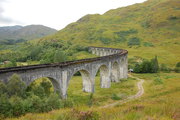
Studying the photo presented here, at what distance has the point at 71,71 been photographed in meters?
36.1

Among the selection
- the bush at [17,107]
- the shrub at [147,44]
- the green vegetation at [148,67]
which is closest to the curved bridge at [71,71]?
the bush at [17,107]

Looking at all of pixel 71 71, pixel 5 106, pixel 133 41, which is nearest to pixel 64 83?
pixel 71 71

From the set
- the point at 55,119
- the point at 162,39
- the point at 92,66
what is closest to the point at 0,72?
the point at 55,119

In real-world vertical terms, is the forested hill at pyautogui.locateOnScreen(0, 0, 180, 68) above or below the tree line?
above

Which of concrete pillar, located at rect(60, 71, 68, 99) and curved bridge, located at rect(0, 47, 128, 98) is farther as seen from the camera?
concrete pillar, located at rect(60, 71, 68, 99)

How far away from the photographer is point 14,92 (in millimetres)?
22391

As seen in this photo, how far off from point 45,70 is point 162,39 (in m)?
141

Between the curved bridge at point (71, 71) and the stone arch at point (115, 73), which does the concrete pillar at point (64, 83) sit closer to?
the curved bridge at point (71, 71)

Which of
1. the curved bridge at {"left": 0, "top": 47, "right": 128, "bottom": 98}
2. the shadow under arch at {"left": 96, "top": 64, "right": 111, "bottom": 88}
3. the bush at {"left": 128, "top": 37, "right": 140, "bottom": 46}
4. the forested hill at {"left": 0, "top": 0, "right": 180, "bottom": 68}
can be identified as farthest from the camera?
the bush at {"left": 128, "top": 37, "right": 140, "bottom": 46}

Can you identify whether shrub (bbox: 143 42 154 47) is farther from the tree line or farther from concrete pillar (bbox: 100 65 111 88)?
the tree line

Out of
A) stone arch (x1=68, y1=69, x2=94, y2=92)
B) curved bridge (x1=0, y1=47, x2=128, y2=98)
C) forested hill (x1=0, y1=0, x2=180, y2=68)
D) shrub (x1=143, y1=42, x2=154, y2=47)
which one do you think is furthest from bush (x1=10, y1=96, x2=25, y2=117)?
shrub (x1=143, y1=42, x2=154, y2=47)

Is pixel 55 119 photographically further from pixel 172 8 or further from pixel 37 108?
pixel 172 8

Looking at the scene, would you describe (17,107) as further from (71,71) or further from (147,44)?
(147,44)

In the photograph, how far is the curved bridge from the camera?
2736 cm
